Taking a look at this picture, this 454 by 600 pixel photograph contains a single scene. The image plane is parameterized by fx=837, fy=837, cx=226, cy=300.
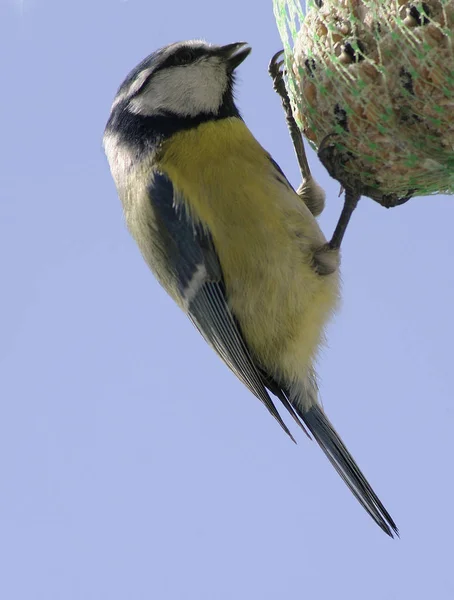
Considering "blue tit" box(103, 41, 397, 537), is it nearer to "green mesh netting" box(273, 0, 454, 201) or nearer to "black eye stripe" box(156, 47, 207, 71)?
"black eye stripe" box(156, 47, 207, 71)

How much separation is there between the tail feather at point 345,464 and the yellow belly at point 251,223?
408 mm

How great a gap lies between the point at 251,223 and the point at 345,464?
0.97 m

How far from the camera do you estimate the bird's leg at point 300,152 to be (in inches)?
112

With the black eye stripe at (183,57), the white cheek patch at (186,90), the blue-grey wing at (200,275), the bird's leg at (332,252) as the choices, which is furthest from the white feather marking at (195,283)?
the black eye stripe at (183,57)

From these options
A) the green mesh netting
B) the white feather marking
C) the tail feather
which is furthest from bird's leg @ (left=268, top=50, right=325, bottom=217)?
the tail feather

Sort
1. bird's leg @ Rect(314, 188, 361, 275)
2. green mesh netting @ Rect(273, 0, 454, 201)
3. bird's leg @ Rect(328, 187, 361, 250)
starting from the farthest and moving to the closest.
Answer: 1. bird's leg @ Rect(314, 188, 361, 275)
2. bird's leg @ Rect(328, 187, 361, 250)
3. green mesh netting @ Rect(273, 0, 454, 201)

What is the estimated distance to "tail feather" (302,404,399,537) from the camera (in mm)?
2947

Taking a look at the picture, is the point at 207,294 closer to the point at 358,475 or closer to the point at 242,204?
the point at 242,204

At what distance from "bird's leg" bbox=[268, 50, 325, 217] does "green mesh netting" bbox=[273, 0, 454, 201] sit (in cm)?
36

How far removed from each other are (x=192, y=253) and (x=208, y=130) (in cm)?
42

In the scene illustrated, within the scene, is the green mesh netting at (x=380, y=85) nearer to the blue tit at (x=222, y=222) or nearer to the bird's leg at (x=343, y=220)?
the bird's leg at (x=343, y=220)

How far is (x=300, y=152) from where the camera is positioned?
2.94 metres

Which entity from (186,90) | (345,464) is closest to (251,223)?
(186,90)

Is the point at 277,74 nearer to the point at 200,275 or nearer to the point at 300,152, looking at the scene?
the point at 300,152
